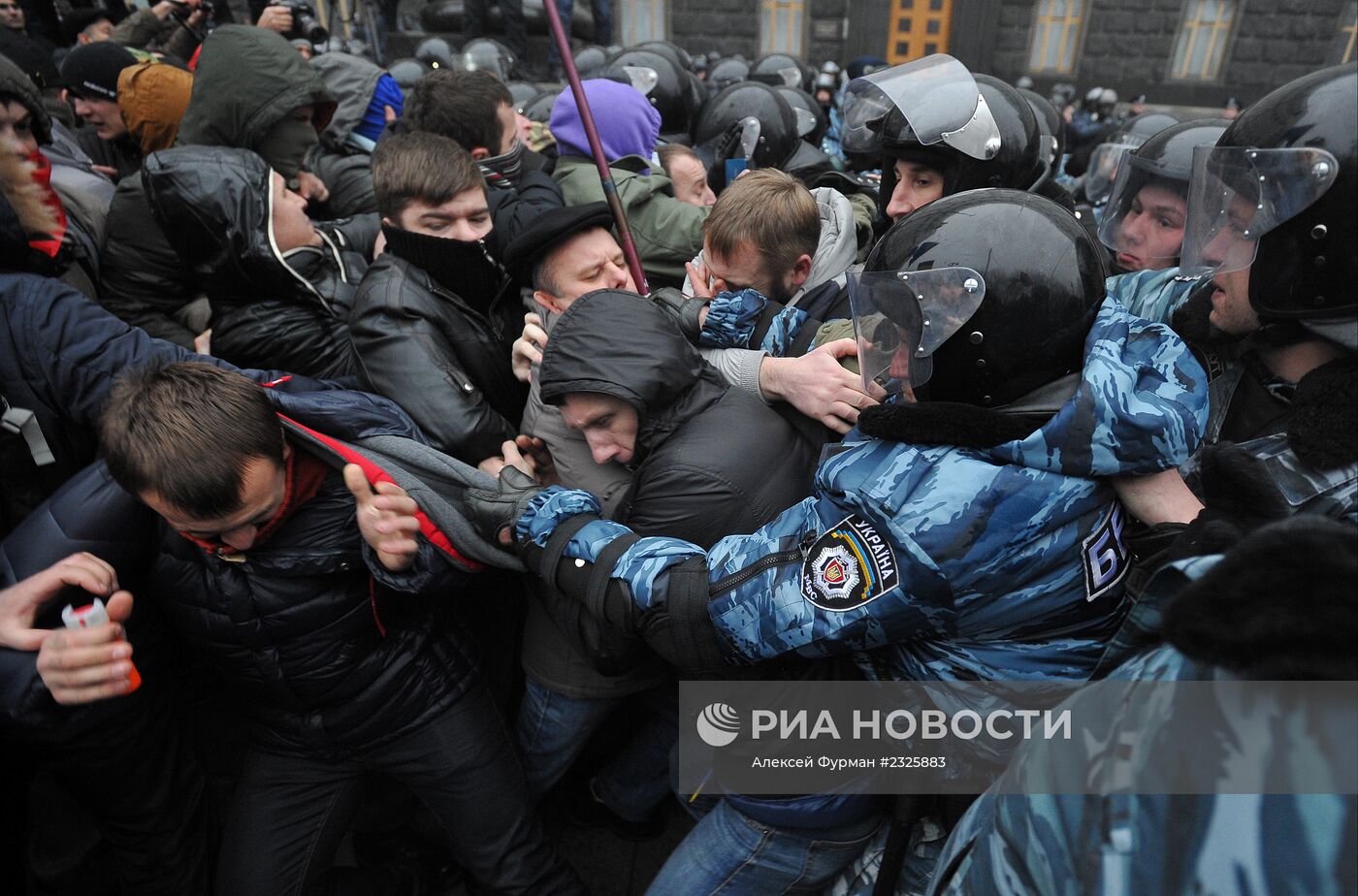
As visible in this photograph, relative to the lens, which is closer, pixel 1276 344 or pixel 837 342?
pixel 1276 344

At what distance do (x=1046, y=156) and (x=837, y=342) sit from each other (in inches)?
84.7

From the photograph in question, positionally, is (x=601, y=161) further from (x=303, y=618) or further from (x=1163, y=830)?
(x=1163, y=830)

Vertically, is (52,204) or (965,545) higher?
(52,204)

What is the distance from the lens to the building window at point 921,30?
45.8 feet

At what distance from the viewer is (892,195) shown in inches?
106

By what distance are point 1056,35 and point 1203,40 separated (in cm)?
236

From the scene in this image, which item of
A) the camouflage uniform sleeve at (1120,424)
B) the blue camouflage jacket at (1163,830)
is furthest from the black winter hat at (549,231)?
the blue camouflage jacket at (1163,830)

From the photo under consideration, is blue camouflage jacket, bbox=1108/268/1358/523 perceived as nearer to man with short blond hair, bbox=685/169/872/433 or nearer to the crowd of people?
the crowd of people

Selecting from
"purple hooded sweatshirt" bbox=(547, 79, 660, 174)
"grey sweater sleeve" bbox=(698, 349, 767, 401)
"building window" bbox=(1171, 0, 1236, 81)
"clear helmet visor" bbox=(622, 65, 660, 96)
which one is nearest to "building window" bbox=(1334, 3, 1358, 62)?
"building window" bbox=(1171, 0, 1236, 81)

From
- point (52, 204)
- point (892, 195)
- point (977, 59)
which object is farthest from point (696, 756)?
point (977, 59)

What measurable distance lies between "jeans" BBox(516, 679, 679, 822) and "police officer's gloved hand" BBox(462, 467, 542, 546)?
0.59 m

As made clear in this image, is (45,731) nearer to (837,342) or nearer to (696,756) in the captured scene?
(696,756)

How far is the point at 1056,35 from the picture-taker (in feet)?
45.5

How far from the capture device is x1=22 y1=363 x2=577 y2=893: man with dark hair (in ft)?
5.20
